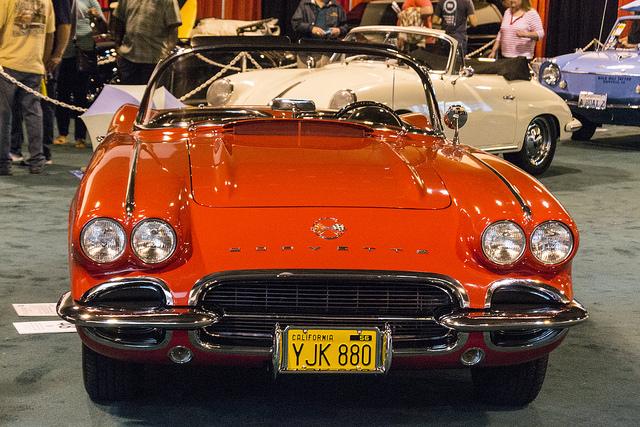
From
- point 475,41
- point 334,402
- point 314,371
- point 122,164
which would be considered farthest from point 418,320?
point 475,41

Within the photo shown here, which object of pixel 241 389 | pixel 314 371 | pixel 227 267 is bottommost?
pixel 241 389

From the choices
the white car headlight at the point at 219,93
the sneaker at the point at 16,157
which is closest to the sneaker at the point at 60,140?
the sneaker at the point at 16,157

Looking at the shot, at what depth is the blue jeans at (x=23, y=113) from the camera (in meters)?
8.72

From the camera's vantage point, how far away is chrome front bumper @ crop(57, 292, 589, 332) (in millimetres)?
3387

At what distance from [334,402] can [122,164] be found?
110 cm

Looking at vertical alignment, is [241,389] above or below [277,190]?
below

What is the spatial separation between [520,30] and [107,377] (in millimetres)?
9195

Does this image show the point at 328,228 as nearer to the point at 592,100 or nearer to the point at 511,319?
the point at 511,319

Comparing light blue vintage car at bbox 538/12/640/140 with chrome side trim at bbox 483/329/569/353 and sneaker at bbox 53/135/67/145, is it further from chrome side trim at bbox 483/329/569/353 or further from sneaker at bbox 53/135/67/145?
chrome side trim at bbox 483/329/569/353

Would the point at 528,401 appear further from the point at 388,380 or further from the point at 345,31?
the point at 345,31

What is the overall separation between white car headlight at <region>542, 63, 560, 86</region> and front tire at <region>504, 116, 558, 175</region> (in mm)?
2211

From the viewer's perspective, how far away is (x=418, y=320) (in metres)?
3.49

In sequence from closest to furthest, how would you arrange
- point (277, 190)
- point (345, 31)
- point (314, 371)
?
point (314, 371)
point (277, 190)
point (345, 31)

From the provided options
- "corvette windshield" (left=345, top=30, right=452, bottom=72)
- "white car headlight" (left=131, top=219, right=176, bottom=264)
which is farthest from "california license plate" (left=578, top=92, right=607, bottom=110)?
"white car headlight" (left=131, top=219, right=176, bottom=264)
